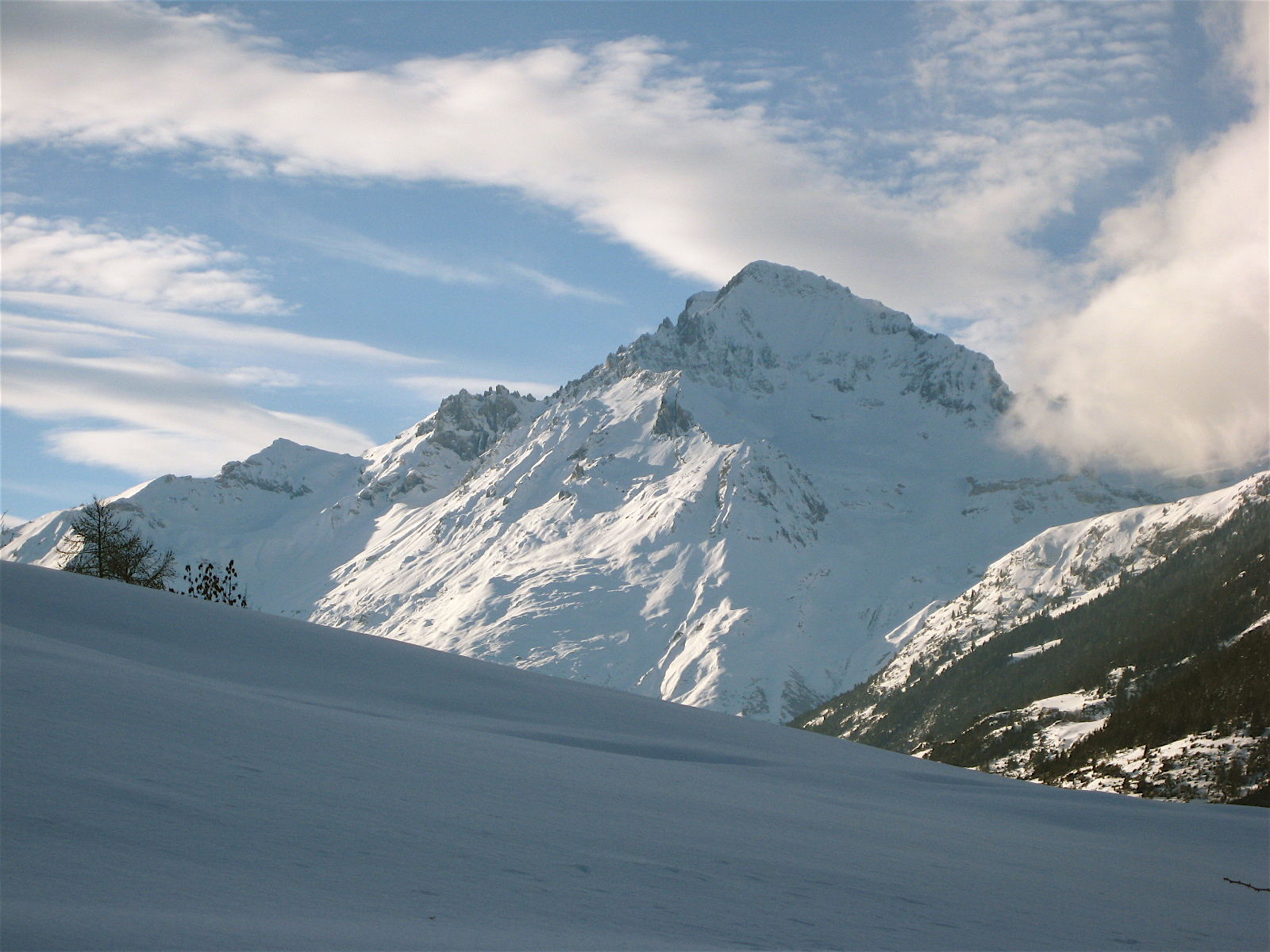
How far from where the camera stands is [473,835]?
10062 millimetres

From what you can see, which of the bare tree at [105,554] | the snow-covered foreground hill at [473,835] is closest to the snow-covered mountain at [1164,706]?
the bare tree at [105,554]

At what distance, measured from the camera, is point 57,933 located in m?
6.39

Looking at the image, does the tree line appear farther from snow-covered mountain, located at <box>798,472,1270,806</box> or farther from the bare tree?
snow-covered mountain, located at <box>798,472,1270,806</box>

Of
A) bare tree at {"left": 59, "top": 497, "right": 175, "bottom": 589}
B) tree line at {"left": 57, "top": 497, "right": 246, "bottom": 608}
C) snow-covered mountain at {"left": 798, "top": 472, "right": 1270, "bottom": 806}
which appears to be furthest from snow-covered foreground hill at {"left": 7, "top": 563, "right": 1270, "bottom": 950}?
snow-covered mountain at {"left": 798, "top": 472, "right": 1270, "bottom": 806}

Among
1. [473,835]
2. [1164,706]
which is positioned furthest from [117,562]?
[1164,706]

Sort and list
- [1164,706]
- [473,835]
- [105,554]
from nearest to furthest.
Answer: [473,835], [105,554], [1164,706]

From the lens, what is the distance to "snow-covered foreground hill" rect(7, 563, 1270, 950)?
25.4 feet

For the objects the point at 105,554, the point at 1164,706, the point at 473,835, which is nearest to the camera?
the point at 473,835

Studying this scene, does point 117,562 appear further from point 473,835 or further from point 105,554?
point 473,835

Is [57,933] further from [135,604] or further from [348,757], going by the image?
[135,604]

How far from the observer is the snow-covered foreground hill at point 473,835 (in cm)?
773

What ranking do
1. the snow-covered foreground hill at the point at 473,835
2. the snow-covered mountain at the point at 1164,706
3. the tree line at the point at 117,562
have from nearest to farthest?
the snow-covered foreground hill at the point at 473,835 → the tree line at the point at 117,562 → the snow-covered mountain at the point at 1164,706

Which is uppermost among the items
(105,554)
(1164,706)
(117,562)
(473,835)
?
(1164,706)

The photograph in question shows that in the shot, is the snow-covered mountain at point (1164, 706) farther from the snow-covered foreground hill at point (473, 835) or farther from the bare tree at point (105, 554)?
the snow-covered foreground hill at point (473, 835)
